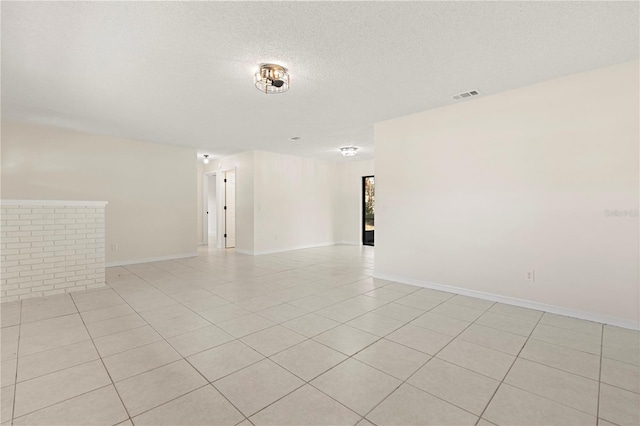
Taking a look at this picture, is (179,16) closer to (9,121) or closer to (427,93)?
(427,93)

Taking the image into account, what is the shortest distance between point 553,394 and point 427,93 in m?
3.13

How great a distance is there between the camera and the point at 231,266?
5.72 m

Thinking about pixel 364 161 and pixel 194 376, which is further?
pixel 364 161

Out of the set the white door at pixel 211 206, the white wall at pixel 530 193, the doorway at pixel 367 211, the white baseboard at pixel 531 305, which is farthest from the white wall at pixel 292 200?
the white baseboard at pixel 531 305

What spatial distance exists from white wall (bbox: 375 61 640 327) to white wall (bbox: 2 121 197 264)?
16.3 ft

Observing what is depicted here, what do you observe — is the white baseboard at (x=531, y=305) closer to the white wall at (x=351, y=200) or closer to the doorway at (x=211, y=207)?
the white wall at (x=351, y=200)

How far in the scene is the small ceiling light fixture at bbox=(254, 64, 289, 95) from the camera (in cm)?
283

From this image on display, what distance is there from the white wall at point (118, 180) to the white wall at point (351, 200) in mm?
4424

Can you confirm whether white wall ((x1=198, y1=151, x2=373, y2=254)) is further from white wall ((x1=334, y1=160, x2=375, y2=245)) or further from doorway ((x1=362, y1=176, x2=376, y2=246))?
doorway ((x1=362, y1=176, x2=376, y2=246))

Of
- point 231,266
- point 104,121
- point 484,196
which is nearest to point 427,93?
point 484,196

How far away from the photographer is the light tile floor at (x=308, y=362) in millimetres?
1644

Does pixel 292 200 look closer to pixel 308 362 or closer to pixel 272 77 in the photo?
pixel 272 77

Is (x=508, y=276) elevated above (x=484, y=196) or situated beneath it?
situated beneath

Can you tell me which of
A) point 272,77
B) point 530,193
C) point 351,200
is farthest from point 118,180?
point 530,193
